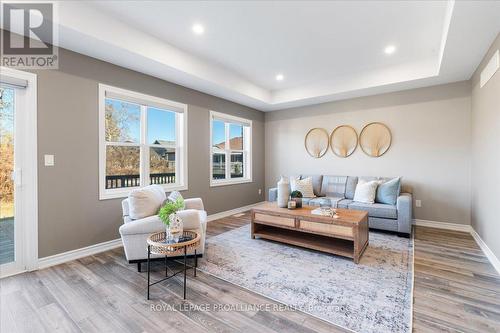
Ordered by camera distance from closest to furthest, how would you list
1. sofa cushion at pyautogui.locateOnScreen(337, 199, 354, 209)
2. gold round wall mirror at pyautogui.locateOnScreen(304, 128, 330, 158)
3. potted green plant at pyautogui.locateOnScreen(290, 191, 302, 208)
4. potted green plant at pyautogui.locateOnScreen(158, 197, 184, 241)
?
potted green plant at pyautogui.locateOnScreen(158, 197, 184, 241)
potted green plant at pyautogui.locateOnScreen(290, 191, 302, 208)
sofa cushion at pyautogui.locateOnScreen(337, 199, 354, 209)
gold round wall mirror at pyautogui.locateOnScreen(304, 128, 330, 158)

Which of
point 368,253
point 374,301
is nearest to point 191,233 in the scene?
point 374,301

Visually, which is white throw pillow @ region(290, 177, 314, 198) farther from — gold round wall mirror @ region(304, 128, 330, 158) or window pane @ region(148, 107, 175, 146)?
window pane @ region(148, 107, 175, 146)

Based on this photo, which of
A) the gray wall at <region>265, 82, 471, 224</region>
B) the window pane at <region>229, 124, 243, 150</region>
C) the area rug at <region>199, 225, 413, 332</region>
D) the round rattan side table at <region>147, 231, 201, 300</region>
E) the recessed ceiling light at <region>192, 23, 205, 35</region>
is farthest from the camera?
the window pane at <region>229, 124, 243, 150</region>

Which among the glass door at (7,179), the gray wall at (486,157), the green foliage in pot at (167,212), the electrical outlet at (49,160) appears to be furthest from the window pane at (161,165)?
the gray wall at (486,157)

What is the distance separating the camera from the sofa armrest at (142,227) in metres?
2.45

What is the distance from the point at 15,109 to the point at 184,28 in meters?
2.09

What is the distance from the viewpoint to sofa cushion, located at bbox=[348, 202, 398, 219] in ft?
12.1

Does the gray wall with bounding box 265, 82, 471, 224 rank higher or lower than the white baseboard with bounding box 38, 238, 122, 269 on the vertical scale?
higher

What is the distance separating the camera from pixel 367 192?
4.11 meters

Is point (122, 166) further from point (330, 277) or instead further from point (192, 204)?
point (330, 277)

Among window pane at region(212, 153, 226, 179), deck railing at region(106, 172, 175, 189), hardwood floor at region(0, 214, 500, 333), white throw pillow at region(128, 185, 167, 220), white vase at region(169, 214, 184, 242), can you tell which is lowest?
hardwood floor at region(0, 214, 500, 333)

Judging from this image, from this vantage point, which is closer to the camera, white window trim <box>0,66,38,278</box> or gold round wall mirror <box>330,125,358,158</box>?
white window trim <box>0,66,38,278</box>

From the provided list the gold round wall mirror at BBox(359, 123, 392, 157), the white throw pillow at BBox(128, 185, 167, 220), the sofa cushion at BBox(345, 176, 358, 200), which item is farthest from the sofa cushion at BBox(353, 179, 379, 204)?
the white throw pillow at BBox(128, 185, 167, 220)

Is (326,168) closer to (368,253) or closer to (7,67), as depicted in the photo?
(368,253)
